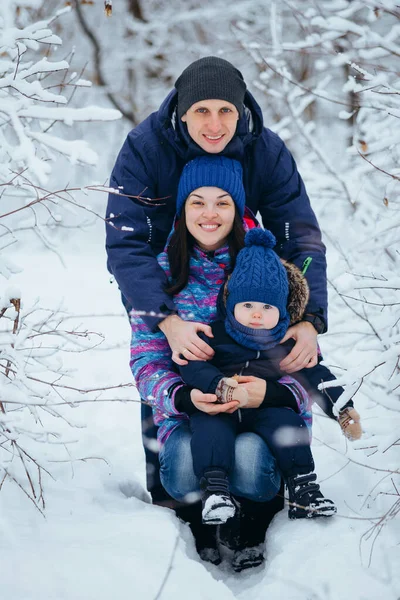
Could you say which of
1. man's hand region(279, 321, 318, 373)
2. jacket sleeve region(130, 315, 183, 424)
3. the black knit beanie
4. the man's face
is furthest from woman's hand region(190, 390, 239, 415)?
the black knit beanie

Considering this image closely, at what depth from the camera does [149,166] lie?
2.76 meters

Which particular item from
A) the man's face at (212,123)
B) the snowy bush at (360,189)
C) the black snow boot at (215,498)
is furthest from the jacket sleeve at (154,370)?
the man's face at (212,123)

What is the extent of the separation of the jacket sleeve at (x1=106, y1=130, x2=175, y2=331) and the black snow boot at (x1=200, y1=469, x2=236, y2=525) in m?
0.64

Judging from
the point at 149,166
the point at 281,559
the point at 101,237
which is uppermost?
the point at 149,166

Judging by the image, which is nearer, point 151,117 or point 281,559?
point 281,559

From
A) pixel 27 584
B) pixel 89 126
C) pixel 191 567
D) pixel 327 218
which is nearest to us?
pixel 27 584

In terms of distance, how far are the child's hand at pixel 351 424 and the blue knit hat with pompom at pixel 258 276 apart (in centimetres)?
45

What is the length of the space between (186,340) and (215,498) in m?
0.60

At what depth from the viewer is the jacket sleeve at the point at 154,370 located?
8.18 feet

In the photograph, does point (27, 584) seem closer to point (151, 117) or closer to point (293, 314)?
point (293, 314)

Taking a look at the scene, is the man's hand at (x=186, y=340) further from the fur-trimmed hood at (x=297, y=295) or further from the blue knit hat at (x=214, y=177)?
the blue knit hat at (x=214, y=177)

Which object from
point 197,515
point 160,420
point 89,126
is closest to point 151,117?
point 160,420

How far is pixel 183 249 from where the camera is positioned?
8.84 feet

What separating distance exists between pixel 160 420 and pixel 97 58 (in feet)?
26.6
